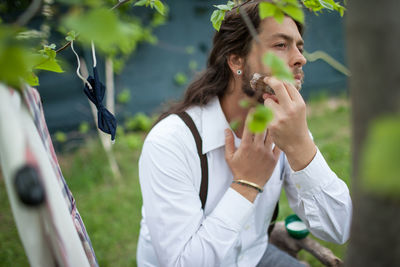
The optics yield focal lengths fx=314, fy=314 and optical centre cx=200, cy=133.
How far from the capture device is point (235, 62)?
1.73 metres

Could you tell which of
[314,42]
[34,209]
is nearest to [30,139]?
[34,209]

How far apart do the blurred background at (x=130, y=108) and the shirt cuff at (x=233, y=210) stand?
1.34 metres

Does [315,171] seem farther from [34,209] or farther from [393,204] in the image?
[34,209]

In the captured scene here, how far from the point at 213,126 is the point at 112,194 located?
224 centimetres

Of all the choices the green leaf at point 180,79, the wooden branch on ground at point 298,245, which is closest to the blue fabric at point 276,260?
the wooden branch on ground at point 298,245

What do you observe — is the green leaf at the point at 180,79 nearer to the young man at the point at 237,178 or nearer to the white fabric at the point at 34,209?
the young man at the point at 237,178

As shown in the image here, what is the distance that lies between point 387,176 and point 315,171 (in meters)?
1.00

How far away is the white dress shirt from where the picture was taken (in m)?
1.31

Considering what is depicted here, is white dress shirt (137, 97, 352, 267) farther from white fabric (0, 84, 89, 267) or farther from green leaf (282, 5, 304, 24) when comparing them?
green leaf (282, 5, 304, 24)

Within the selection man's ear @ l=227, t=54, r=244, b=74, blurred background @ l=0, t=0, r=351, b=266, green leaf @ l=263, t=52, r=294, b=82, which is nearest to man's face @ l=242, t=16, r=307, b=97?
man's ear @ l=227, t=54, r=244, b=74

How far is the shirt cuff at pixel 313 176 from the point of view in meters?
1.31

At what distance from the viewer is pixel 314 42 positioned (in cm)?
559

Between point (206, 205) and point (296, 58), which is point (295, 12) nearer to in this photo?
point (296, 58)

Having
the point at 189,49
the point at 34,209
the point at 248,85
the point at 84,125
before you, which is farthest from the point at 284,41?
the point at 189,49
